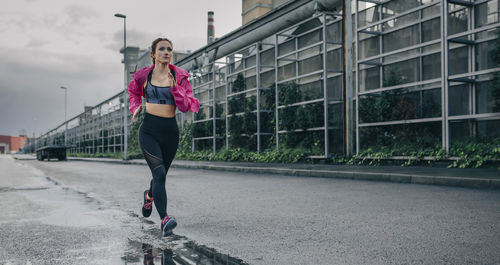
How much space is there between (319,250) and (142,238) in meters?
1.88

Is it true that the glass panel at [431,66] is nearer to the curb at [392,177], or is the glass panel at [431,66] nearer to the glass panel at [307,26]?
the curb at [392,177]

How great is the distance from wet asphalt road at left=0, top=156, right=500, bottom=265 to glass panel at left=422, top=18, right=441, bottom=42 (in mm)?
6610

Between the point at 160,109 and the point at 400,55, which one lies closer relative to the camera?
the point at 160,109

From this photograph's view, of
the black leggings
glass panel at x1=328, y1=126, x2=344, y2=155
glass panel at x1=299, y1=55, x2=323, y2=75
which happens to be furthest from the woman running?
glass panel at x1=299, y1=55, x2=323, y2=75

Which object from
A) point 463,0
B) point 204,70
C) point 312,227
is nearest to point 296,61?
point 463,0

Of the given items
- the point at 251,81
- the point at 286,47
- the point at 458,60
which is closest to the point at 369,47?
the point at 458,60

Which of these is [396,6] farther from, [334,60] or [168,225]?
[168,225]

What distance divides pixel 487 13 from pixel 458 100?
245cm

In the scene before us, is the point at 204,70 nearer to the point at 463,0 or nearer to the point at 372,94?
the point at 372,94

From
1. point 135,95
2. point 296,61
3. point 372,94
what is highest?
point 296,61

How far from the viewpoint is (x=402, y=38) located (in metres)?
15.1

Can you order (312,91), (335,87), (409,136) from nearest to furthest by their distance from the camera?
(409,136)
(335,87)
(312,91)

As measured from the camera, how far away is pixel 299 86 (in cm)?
1912

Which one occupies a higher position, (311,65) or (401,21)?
(401,21)
